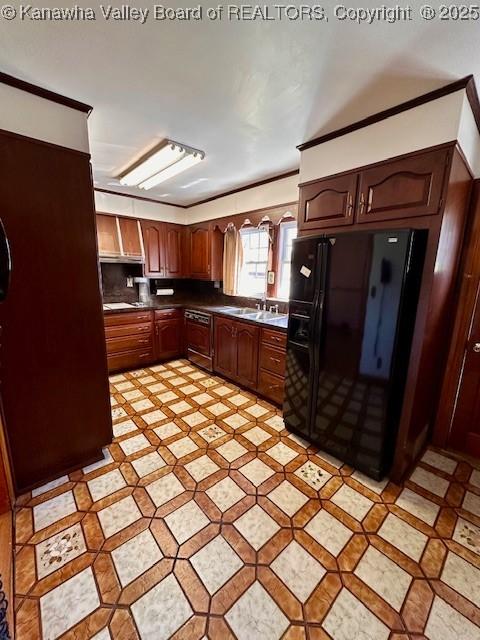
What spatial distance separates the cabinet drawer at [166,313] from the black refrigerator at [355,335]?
2.26 m

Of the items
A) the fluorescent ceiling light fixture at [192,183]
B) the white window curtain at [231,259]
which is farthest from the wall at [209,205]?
the fluorescent ceiling light fixture at [192,183]

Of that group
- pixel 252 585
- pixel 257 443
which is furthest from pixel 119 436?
pixel 252 585

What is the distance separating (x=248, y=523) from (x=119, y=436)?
1343 millimetres

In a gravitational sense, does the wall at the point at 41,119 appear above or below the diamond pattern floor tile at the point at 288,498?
above

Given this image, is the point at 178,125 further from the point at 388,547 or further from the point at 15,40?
the point at 388,547

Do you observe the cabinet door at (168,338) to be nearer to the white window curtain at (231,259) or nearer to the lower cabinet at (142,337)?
the lower cabinet at (142,337)

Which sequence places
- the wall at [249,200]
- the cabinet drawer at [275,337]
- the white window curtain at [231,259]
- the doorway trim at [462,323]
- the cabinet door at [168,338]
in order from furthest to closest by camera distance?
the cabinet door at [168,338] → the white window curtain at [231,259] → the wall at [249,200] → the cabinet drawer at [275,337] → the doorway trim at [462,323]

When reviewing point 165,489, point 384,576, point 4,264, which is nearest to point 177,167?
point 4,264

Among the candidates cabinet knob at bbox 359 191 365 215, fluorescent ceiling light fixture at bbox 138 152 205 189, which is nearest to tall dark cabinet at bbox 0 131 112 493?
fluorescent ceiling light fixture at bbox 138 152 205 189

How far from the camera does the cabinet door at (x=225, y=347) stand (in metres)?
3.19

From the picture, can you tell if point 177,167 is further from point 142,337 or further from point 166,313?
point 142,337

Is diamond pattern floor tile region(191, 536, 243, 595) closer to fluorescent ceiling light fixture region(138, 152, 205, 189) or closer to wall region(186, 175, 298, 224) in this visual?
fluorescent ceiling light fixture region(138, 152, 205, 189)

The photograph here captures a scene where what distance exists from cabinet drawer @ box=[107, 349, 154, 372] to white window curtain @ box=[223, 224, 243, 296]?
1.48 metres

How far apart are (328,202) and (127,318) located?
2806mm
